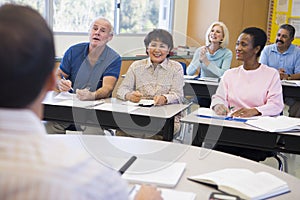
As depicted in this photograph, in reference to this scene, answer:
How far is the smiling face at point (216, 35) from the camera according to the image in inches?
187

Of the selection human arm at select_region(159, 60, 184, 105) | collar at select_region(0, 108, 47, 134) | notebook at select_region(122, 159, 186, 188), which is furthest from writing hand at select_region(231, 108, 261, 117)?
collar at select_region(0, 108, 47, 134)

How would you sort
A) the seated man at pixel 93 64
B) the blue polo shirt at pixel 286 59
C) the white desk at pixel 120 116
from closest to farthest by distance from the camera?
the white desk at pixel 120 116 → the seated man at pixel 93 64 → the blue polo shirt at pixel 286 59

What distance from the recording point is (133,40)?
568cm

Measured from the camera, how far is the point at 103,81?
3355 mm

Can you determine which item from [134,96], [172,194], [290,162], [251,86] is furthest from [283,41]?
[172,194]

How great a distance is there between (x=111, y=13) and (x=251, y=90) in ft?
9.67

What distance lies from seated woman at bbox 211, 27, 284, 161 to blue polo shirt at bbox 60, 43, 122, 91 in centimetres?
91

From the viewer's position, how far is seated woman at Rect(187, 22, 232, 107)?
14.9ft

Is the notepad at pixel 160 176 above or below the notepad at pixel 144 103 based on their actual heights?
above

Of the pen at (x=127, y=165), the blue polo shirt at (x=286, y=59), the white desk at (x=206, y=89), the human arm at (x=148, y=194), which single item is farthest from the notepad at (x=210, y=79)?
the human arm at (x=148, y=194)

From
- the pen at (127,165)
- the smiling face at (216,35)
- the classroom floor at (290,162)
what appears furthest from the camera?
the smiling face at (216,35)

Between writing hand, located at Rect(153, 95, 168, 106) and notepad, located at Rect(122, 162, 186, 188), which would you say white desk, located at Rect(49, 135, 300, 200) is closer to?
notepad, located at Rect(122, 162, 186, 188)

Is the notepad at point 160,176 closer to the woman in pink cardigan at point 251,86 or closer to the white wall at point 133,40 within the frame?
the woman in pink cardigan at point 251,86

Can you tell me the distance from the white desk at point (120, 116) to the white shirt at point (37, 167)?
6.35 ft
